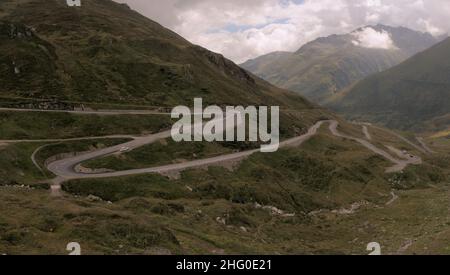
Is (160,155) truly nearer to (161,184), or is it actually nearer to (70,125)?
(161,184)

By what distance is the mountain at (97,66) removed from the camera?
399 feet

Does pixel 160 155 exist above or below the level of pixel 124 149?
below

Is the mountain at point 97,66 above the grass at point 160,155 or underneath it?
above

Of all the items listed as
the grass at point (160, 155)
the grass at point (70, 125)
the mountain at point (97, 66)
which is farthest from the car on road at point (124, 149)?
the mountain at point (97, 66)

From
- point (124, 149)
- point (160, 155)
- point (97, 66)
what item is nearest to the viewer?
point (124, 149)

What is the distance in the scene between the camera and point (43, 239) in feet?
118

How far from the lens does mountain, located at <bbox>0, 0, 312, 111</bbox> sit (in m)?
122

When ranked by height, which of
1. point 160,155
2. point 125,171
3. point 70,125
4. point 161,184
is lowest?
point 161,184

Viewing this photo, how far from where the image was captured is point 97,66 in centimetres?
14288

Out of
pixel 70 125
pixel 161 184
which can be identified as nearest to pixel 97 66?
pixel 70 125

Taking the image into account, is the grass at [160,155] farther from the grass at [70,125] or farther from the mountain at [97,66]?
the mountain at [97,66]

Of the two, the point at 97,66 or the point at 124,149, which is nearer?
the point at 124,149

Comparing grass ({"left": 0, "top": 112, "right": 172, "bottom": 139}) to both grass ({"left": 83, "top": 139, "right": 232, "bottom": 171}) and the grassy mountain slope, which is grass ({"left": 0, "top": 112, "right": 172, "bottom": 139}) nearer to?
the grassy mountain slope

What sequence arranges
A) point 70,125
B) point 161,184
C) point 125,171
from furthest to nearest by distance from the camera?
1. point 70,125
2. point 125,171
3. point 161,184
